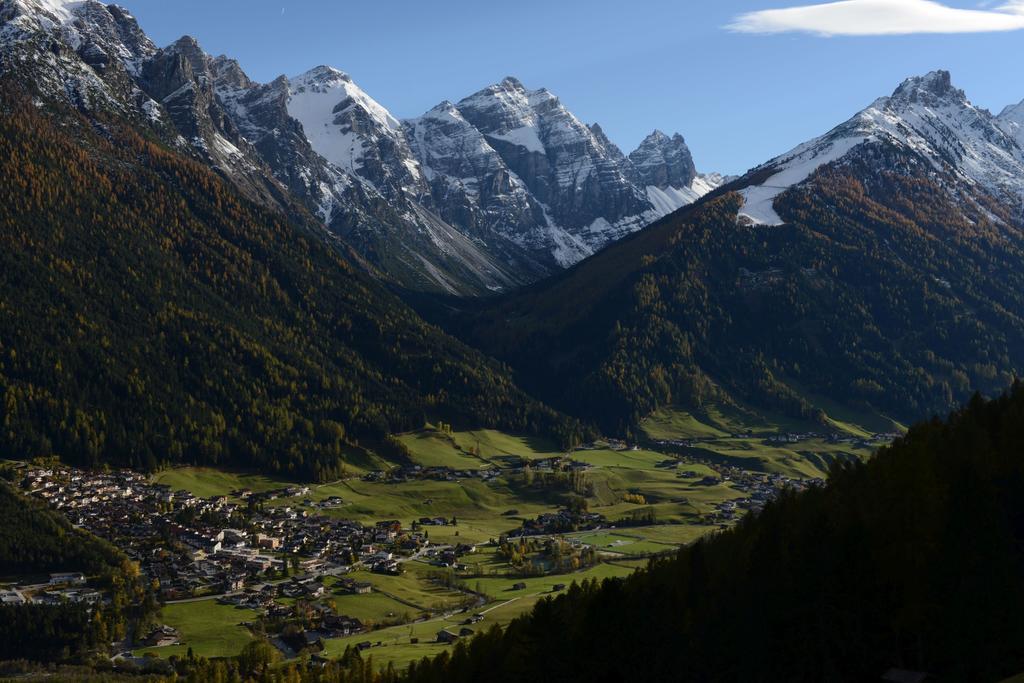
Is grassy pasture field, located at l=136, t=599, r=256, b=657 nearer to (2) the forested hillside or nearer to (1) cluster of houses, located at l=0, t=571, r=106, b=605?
(1) cluster of houses, located at l=0, t=571, r=106, b=605

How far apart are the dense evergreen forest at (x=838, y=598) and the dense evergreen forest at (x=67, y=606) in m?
73.5

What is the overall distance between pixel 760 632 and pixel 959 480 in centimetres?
1938

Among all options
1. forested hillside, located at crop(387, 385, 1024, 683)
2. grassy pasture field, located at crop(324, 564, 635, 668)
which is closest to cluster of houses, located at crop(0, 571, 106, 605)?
grassy pasture field, located at crop(324, 564, 635, 668)

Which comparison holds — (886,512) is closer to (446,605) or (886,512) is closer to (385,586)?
(446,605)

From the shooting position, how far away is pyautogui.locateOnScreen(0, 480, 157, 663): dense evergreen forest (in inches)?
6240

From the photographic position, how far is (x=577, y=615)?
9862cm

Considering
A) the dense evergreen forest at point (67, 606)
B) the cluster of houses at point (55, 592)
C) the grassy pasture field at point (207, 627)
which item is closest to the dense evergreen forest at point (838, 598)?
the grassy pasture field at point (207, 627)

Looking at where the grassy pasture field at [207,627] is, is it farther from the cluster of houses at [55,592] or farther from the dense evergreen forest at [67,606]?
the cluster of houses at [55,592]

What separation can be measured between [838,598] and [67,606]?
→ 407 feet

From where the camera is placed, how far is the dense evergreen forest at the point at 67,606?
158500 millimetres

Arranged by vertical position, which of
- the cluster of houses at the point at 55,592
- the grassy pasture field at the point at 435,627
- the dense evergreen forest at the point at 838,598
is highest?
the dense evergreen forest at the point at 838,598

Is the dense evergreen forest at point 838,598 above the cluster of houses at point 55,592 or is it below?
above

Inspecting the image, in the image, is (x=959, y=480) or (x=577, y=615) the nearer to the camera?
(x=959, y=480)

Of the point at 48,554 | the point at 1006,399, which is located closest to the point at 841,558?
the point at 1006,399
